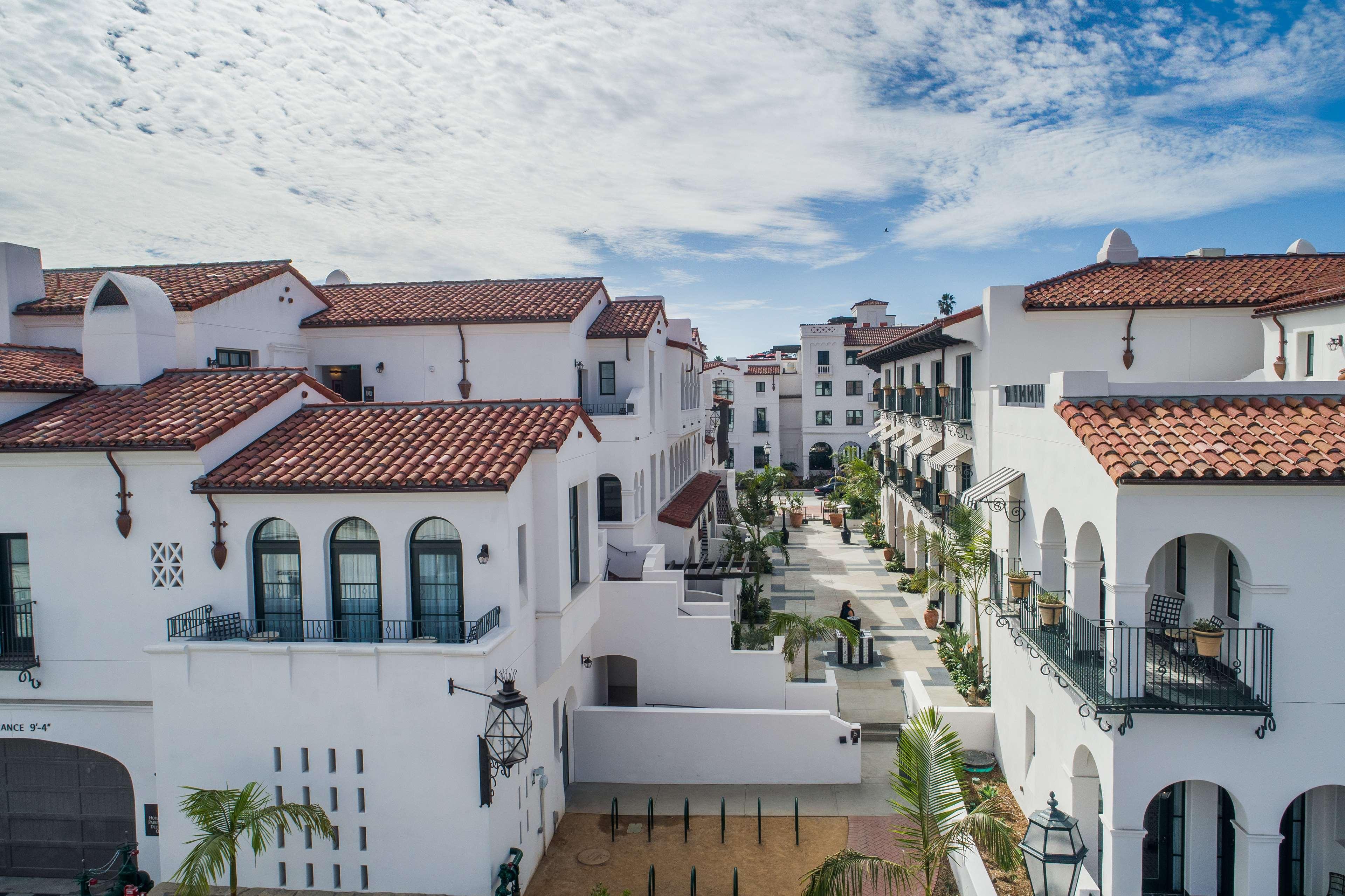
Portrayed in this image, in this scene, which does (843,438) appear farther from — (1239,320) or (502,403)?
(502,403)

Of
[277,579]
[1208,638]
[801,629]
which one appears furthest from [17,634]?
[1208,638]

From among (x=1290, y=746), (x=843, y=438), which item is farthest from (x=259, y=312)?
(x=843, y=438)

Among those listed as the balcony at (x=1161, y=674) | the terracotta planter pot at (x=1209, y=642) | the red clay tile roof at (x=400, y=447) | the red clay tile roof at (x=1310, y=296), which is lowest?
the balcony at (x=1161, y=674)

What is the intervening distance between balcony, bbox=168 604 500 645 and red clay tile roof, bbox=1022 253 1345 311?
17.8 m

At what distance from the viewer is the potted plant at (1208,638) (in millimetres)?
11414

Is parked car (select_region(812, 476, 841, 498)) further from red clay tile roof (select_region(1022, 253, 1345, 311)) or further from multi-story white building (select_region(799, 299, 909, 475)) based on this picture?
red clay tile roof (select_region(1022, 253, 1345, 311))

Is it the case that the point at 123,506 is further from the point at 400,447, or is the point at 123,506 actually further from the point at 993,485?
the point at 993,485

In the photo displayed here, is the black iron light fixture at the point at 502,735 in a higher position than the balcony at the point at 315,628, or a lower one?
lower

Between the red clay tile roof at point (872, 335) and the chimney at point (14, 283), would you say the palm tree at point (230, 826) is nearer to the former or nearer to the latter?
the chimney at point (14, 283)

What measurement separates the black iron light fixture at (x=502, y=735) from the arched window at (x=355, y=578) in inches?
85.3

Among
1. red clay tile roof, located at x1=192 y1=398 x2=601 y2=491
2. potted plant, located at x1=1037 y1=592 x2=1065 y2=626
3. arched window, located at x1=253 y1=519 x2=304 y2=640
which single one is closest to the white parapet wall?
potted plant, located at x1=1037 y1=592 x2=1065 y2=626

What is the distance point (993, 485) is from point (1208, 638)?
5.93 m

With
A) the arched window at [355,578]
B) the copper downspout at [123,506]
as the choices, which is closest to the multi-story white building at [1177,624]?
the arched window at [355,578]

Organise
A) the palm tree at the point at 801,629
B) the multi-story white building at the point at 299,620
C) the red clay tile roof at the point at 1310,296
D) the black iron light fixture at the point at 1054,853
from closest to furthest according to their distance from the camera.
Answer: the black iron light fixture at the point at 1054,853, the multi-story white building at the point at 299,620, the red clay tile roof at the point at 1310,296, the palm tree at the point at 801,629
